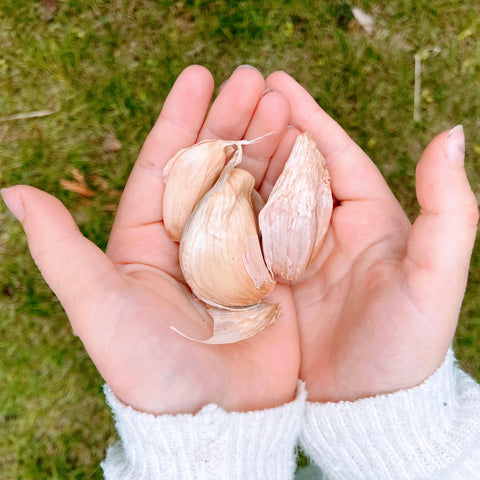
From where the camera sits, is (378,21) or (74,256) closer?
(74,256)

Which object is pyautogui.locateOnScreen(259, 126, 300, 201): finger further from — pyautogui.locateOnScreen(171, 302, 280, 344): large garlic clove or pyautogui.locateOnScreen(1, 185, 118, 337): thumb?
pyautogui.locateOnScreen(1, 185, 118, 337): thumb

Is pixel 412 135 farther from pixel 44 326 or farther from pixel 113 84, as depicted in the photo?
pixel 44 326

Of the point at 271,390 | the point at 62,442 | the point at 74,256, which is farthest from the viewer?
the point at 62,442

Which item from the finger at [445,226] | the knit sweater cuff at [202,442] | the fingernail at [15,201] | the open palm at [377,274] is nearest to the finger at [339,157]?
the open palm at [377,274]

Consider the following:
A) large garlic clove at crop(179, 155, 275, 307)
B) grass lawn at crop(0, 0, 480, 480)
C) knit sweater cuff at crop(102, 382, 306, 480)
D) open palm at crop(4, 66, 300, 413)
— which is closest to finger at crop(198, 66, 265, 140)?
open palm at crop(4, 66, 300, 413)

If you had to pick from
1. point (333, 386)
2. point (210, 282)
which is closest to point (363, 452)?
point (333, 386)

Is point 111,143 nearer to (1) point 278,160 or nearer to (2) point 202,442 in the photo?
(1) point 278,160
